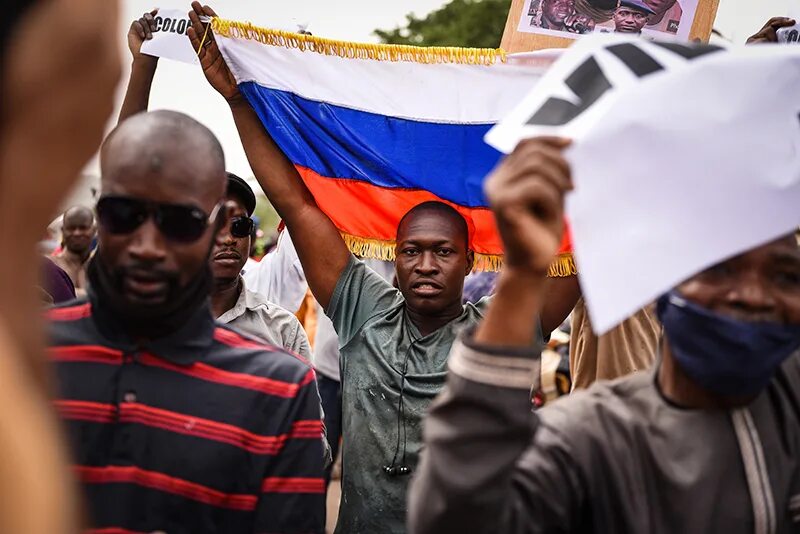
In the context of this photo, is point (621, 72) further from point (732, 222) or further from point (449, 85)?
point (449, 85)

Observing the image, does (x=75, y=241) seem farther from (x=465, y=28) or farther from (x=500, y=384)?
(x=465, y=28)

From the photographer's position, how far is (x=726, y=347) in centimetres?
198

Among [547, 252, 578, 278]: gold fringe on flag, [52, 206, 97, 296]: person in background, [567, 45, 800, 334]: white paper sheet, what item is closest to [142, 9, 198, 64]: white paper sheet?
[547, 252, 578, 278]: gold fringe on flag

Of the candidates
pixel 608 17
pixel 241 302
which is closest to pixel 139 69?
pixel 241 302

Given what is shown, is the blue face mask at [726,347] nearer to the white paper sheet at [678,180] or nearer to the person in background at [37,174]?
the white paper sheet at [678,180]

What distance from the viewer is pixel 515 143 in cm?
194

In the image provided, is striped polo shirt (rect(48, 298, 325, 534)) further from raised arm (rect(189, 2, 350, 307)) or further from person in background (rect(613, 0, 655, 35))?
person in background (rect(613, 0, 655, 35))

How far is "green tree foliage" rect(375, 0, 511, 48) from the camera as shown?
2352cm

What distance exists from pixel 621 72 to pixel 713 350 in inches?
24.4

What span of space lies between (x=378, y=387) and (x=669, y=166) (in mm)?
2231

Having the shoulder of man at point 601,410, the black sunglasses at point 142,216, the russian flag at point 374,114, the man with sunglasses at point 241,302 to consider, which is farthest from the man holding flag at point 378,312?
the shoulder of man at point 601,410

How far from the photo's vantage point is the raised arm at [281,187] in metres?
4.08

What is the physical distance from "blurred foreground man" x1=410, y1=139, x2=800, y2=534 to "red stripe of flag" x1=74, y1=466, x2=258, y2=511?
66 cm

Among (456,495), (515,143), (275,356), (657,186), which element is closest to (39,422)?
(456,495)
